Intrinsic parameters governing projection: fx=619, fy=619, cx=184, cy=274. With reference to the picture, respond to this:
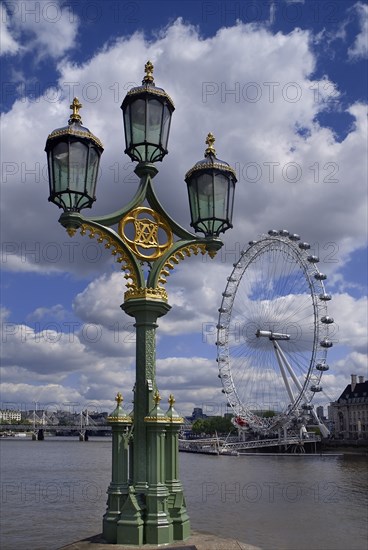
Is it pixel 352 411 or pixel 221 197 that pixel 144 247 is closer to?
pixel 221 197

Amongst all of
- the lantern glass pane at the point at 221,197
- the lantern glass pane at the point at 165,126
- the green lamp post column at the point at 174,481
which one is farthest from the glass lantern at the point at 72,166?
the green lamp post column at the point at 174,481

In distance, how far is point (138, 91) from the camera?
6402 mm

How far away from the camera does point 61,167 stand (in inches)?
230

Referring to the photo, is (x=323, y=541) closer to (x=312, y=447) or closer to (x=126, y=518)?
(x=126, y=518)

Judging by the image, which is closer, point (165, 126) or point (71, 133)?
point (71, 133)

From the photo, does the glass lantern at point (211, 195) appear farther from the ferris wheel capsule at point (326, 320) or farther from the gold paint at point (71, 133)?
the ferris wheel capsule at point (326, 320)

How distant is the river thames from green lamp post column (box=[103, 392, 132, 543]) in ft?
37.7

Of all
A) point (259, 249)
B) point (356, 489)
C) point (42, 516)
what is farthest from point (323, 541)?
point (259, 249)

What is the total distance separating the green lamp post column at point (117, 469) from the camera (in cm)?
582

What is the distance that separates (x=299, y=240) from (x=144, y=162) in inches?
2005

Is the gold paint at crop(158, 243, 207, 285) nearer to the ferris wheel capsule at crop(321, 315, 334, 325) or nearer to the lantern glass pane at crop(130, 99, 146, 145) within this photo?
the lantern glass pane at crop(130, 99, 146, 145)

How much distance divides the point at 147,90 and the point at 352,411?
104 m

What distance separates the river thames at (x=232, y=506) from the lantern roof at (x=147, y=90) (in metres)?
13.2

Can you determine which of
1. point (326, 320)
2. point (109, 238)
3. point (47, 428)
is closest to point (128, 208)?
point (109, 238)
